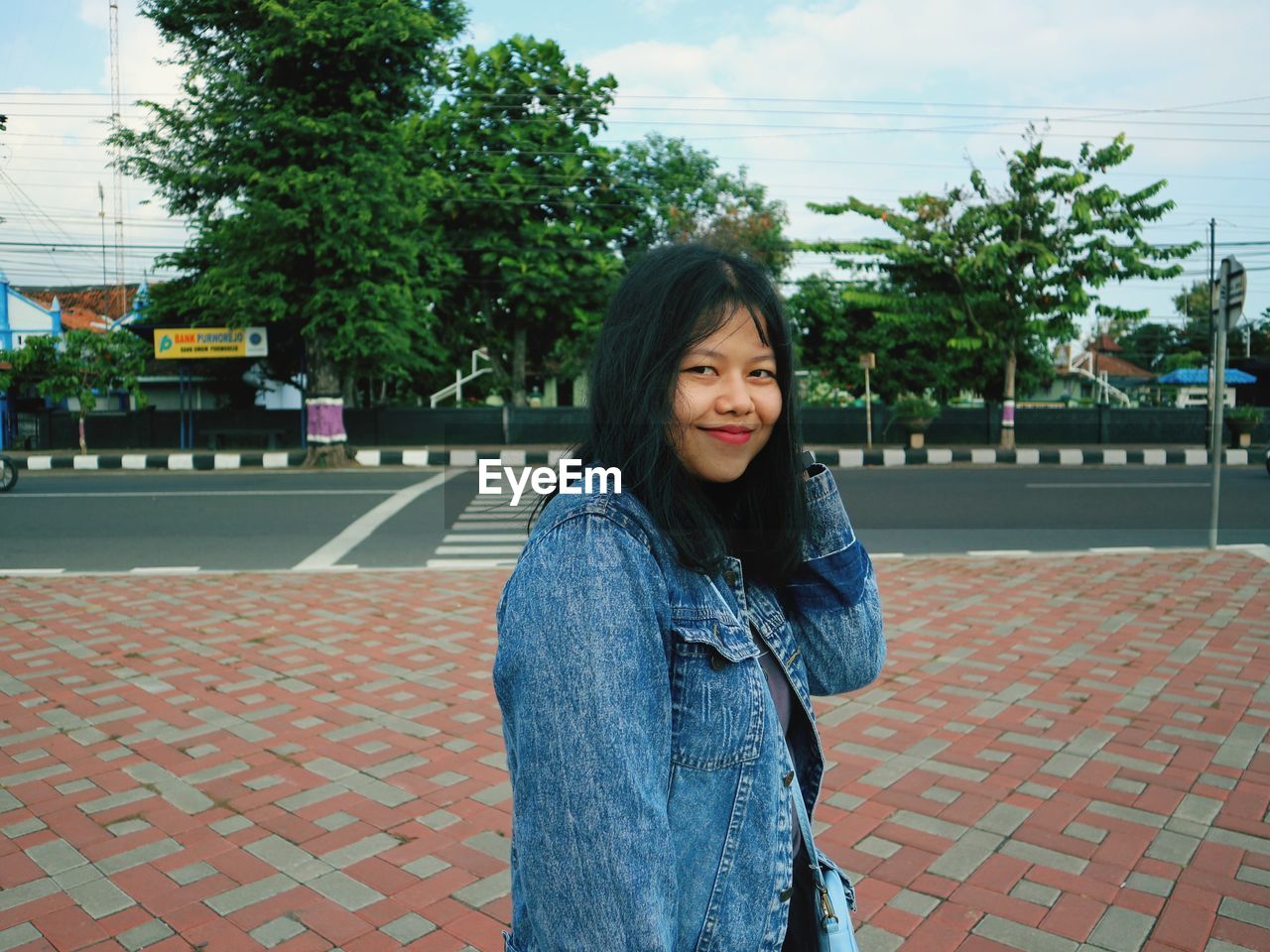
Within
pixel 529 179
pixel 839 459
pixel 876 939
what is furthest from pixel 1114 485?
pixel 529 179

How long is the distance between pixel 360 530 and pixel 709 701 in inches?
358

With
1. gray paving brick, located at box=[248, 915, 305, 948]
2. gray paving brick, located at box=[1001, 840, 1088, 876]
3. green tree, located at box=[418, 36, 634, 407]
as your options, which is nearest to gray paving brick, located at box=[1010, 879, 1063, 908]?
gray paving brick, located at box=[1001, 840, 1088, 876]

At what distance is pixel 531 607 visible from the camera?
103 centimetres

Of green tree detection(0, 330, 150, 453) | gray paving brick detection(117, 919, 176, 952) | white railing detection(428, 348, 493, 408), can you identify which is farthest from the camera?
white railing detection(428, 348, 493, 408)

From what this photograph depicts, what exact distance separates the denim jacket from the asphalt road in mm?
4883

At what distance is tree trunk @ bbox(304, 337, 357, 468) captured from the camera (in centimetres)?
1889

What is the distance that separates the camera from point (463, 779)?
3.48 m

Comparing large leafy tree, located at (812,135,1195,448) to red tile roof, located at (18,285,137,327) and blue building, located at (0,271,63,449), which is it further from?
red tile roof, located at (18,285,137,327)

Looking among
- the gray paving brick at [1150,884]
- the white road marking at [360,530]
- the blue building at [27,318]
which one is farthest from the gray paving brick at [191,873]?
the blue building at [27,318]

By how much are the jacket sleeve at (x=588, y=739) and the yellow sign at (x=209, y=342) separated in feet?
69.4

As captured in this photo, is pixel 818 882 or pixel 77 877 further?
pixel 77 877

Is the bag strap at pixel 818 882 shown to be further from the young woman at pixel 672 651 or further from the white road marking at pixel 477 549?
the white road marking at pixel 477 549

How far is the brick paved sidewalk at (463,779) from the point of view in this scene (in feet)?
8.48

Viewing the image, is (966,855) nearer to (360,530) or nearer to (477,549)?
(477,549)
